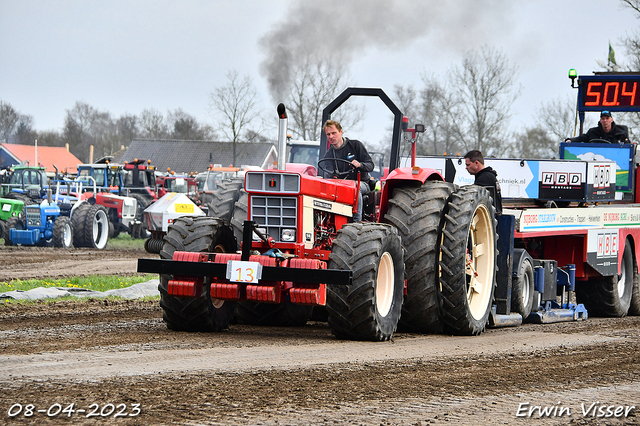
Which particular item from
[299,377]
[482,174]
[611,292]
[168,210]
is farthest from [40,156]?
[299,377]

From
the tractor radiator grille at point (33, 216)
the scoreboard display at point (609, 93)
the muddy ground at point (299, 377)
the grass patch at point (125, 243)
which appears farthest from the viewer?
the grass patch at point (125, 243)

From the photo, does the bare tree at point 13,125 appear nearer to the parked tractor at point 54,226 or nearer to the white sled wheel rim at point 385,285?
the parked tractor at point 54,226

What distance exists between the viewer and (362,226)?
7555 millimetres

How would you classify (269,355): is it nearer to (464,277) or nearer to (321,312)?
(464,277)

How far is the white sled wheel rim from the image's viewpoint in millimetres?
7715

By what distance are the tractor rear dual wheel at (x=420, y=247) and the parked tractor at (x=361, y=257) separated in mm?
12

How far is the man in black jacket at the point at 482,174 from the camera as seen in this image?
10078mm

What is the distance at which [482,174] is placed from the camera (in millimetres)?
10227

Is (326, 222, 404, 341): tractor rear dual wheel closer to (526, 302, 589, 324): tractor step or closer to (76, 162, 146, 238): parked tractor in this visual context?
(526, 302, 589, 324): tractor step

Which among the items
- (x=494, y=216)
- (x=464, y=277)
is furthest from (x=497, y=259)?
(x=464, y=277)

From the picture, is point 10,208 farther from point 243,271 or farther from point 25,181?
point 243,271

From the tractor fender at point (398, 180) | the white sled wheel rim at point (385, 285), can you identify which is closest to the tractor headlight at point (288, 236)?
the white sled wheel rim at point (385, 285)

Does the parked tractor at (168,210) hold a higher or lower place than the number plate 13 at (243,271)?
higher

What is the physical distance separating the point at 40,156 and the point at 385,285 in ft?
230
